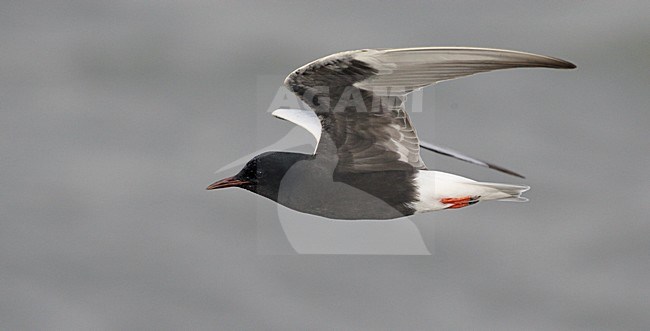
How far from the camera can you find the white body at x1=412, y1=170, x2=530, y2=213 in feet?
14.8

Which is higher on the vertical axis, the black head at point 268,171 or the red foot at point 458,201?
the black head at point 268,171

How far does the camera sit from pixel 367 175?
4.50 m

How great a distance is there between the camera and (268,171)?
14.8 ft

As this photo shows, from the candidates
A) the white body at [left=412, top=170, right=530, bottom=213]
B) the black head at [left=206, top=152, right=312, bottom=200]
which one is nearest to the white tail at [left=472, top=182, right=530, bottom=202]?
the white body at [left=412, top=170, right=530, bottom=213]

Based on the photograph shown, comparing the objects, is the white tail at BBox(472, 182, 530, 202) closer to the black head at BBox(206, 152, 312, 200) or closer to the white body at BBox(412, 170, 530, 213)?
the white body at BBox(412, 170, 530, 213)

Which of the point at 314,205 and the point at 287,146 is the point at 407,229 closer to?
the point at 287,146

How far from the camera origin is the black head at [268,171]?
4465mm

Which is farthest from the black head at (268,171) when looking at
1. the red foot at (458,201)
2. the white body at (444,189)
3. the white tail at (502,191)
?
the white tail at (502,191)

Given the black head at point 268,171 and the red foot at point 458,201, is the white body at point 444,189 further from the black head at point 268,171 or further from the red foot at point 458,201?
the black head at point 268,171

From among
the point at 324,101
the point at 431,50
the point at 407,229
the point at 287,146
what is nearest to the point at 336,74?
the point at 324,101

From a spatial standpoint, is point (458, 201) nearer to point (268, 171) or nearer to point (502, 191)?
point (502, 191)

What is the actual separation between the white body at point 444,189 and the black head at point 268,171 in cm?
46

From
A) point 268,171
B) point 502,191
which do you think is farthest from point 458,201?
point 268,171

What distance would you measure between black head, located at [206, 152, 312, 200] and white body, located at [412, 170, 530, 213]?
0.46 m
